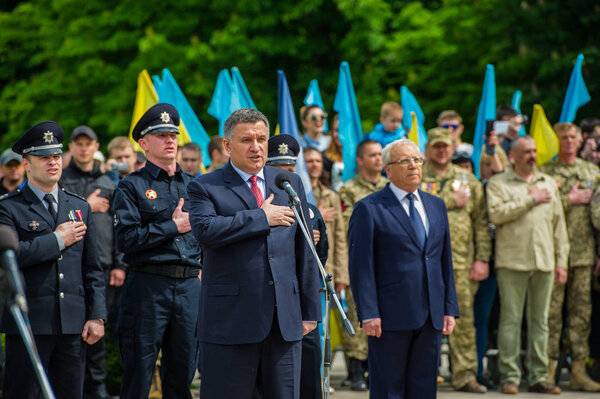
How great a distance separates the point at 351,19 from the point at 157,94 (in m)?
9.27

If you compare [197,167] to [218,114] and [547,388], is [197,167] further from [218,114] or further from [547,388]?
[547,388]

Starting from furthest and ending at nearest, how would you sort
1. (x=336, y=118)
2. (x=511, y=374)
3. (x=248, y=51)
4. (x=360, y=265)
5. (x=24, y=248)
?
(x=248, y=51) → (x=336, y=118) → (x=511, y=374) → (x=360, y=265) → (x=24, y=248)

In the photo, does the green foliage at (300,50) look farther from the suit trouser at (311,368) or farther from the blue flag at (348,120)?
the suit trouser at (311,368)

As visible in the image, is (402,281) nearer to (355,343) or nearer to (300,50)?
(355,343)

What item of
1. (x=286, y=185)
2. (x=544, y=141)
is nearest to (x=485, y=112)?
(x=544, y=141)

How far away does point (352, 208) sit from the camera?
10.4 meters

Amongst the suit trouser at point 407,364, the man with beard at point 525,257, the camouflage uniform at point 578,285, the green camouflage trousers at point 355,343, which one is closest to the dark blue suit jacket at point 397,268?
the suit trouser at point 407,364

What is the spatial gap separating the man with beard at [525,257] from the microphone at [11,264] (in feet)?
21.3

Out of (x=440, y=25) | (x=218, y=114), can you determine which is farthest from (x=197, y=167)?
(x=440, y=25)

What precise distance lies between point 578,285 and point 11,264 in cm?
773

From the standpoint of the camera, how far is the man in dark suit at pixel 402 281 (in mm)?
7035

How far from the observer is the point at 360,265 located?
23.4ft

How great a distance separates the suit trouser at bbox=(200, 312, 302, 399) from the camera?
5.61m

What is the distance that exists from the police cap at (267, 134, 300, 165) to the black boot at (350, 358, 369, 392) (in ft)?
9.98
